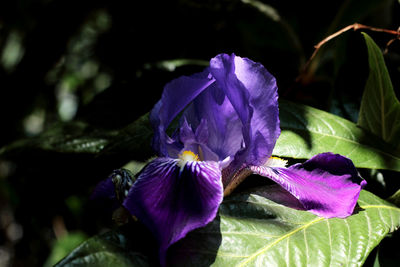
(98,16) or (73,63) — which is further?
(73,63)

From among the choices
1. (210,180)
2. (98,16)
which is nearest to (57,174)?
(210,180)

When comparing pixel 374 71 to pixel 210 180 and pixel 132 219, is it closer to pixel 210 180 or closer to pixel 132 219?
pixel 210 180

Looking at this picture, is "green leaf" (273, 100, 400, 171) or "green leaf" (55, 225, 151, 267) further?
"green leaf" (273, 100, 400, 171)

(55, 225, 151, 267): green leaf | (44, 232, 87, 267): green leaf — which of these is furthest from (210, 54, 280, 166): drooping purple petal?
(44, 232, 87, 267): green leaf

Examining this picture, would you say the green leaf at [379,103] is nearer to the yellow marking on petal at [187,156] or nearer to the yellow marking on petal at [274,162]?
the yellow marking on petal at [274,162]

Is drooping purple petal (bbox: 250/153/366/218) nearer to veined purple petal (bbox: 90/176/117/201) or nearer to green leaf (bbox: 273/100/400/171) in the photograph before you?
green leaf (bbox: 273/100/400/171)

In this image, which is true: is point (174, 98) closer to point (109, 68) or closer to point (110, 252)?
point (110, 252)
